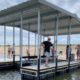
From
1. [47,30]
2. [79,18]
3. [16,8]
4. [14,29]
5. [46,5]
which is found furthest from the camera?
[47,30]

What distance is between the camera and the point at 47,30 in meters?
22.4

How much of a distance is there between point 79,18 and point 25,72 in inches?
256

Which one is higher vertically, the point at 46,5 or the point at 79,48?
the point at 46,5

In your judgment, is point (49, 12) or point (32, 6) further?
point (49, 12)

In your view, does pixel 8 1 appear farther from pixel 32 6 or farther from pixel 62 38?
pixel 62 38

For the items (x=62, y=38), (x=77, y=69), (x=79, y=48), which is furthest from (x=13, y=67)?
(x=62, y=38)

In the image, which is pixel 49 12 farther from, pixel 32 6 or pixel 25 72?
pixel 25 72

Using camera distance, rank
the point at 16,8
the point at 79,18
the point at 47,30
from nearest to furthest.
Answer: the point at 16,8 → the point at 79,18 → the point at 47,30

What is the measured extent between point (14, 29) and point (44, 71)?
26.3 ft

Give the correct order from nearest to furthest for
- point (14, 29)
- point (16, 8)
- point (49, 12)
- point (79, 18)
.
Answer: point (16, 8), point (49, 12), point (79, 18), point (14, 29)

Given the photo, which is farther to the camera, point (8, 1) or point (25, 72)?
point (8, 1)

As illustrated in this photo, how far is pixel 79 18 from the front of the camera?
16375 millimetres

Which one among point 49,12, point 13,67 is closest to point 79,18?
point 49,12

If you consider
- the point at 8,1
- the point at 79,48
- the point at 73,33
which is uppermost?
the point at 8,1
